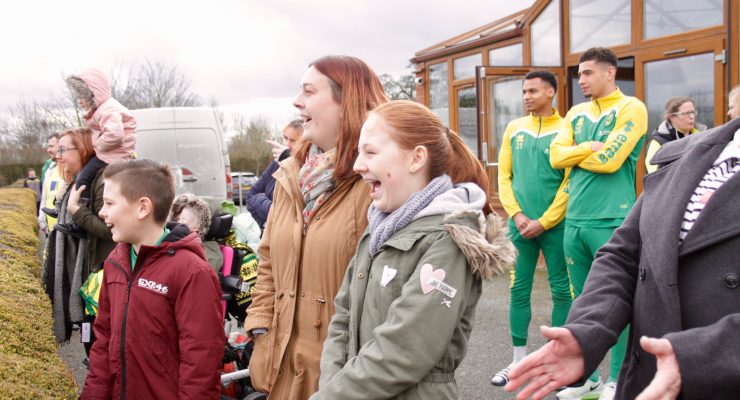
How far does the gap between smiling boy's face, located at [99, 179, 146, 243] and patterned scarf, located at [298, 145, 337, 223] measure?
3.03 ft

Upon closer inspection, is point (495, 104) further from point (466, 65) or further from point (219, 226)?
point (219, 226)

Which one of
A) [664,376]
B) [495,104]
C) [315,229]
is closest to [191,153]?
[495,104]

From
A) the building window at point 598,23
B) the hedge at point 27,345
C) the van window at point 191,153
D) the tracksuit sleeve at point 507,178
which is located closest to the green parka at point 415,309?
the hedge at point 27,345

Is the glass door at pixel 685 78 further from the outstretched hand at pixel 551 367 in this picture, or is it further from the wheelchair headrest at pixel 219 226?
the outstretched hand at pixel 551 367

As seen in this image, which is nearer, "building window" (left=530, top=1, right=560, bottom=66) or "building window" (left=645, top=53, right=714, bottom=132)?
"building window" (left=645, top=53, right=714, bottom=132)

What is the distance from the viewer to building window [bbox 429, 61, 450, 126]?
11007 mm

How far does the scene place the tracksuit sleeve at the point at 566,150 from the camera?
175 inches

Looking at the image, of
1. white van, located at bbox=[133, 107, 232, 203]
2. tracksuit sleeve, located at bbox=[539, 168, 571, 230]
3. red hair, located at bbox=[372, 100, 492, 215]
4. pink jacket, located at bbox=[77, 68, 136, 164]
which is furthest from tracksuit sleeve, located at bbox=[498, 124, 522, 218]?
white van, located at bbox=[133, 107, 232, 203]

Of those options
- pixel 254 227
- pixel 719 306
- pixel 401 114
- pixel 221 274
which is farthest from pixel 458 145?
pixel 254 227

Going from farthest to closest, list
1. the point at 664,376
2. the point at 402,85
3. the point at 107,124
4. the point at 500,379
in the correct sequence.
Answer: the point at 402,85 < the point at 107,124 < the point at 500,379 < the point at 664,376

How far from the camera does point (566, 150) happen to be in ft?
14.9

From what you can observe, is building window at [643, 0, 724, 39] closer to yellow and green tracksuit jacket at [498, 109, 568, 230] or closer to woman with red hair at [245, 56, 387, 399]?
yellow and green tracksuit jacket at [498, 109, 568, 230]

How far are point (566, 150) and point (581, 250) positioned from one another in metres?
0.73

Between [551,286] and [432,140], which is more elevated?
[432,140]
